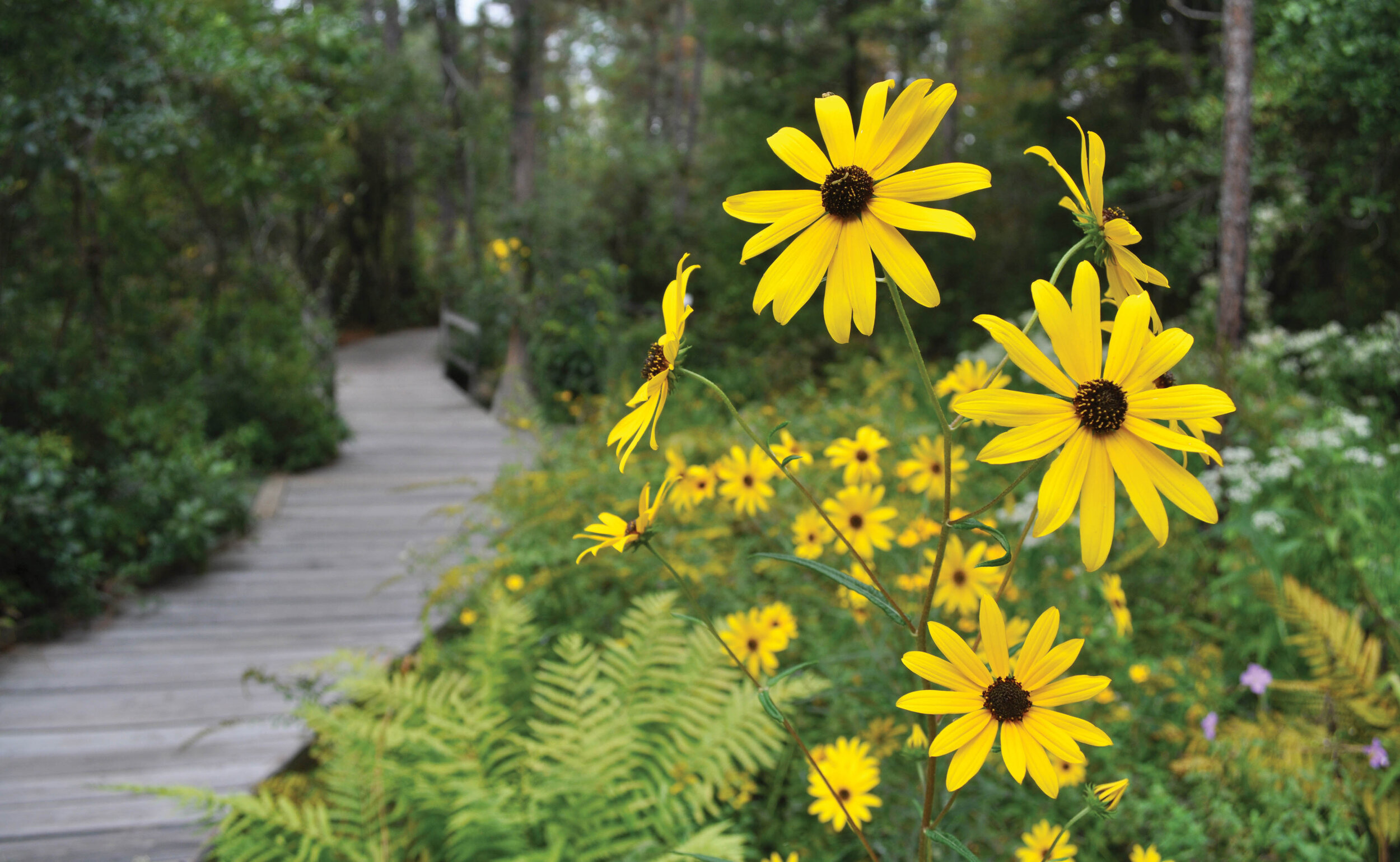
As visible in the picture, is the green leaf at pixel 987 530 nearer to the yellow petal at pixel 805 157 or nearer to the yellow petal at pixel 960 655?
the yellow petal at pixel 960 655

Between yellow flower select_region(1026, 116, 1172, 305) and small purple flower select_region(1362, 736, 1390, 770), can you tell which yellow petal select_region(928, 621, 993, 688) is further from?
small purple flower select_region(1362, 736, 1390, 770)

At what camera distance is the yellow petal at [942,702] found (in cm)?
50

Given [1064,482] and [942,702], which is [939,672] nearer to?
[942,702]

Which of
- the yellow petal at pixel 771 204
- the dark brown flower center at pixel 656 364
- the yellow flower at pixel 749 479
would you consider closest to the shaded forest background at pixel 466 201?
the yellow flower at pixel 749 479

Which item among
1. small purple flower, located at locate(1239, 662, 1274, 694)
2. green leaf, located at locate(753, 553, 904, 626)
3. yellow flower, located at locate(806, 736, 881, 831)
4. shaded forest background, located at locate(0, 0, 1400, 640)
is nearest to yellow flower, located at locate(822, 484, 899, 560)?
yellow flower, located at locate(806, 736, 881, 831)

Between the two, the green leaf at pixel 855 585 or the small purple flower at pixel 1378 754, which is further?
the small purple flower at pixel 1378 754

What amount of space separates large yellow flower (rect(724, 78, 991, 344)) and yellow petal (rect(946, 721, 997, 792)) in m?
0.27

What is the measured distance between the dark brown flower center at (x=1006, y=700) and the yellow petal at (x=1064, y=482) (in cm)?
12

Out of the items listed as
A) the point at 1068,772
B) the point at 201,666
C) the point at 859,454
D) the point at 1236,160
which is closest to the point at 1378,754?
the point at 1068,772

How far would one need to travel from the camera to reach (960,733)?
51cm

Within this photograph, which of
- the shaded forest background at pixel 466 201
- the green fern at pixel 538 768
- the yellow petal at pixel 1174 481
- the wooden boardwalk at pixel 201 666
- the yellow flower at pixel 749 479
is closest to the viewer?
the yellow petal at pixel 1174 481

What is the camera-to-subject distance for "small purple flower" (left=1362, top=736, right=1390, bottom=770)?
154cm

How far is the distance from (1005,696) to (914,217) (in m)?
0.31

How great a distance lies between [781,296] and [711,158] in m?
9.92
